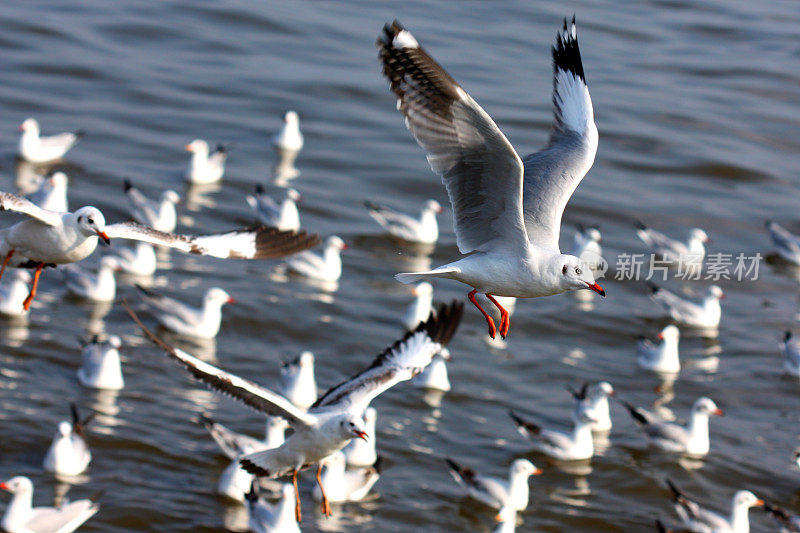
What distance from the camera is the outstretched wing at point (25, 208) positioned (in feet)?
26.0

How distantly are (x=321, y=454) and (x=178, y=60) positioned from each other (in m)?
18.0

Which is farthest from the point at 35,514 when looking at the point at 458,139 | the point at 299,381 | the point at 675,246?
the point at 675,246

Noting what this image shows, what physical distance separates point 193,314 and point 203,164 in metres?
5.38

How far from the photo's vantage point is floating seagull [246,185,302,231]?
1867cm

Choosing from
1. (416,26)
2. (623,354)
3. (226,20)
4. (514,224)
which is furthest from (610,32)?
(514,224)

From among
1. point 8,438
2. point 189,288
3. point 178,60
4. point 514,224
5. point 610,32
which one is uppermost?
point 610,32

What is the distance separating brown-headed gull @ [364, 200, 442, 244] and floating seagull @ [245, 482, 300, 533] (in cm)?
714

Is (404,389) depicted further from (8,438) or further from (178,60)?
(178,60)

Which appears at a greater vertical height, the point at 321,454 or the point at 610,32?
the point at 610,32

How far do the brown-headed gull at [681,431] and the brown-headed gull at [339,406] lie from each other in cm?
446

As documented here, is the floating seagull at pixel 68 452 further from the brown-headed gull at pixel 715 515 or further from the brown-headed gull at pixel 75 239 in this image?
the brown-headed gull at pixel 715 515

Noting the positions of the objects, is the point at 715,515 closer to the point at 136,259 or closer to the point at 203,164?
the point at 136,259

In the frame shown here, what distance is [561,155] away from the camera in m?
8.39

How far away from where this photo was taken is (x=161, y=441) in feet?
42.7
